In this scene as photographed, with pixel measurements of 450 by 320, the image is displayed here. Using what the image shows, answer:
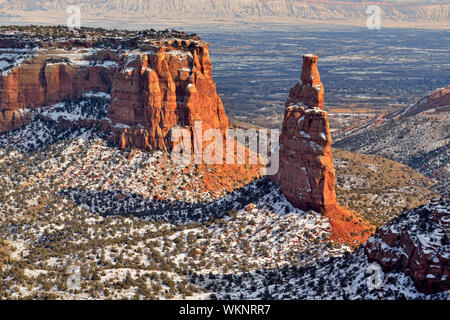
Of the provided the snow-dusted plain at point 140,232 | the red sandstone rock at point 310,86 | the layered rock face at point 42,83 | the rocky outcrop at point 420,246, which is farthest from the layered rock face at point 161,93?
the rocky outcrop at point 420,246

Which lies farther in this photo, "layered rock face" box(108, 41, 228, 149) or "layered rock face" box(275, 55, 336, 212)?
A: "layered rock face" box(108, 41, 228, 149)

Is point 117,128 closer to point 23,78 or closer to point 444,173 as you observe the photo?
point 23,78

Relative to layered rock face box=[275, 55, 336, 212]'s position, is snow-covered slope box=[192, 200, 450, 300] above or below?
below

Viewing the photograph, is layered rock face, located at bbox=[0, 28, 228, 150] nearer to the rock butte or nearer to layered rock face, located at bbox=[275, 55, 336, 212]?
layered rock face, located at bbox=[275, 55, 336, 212]

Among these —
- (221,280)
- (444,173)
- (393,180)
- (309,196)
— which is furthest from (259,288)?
(444,173)

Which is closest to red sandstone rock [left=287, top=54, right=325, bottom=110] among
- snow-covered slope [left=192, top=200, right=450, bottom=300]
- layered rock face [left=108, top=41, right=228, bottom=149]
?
snow-covered slope [left=192, top=200, right=450, bottom=300]

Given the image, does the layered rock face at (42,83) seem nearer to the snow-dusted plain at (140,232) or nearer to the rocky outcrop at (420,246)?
the snow-dusted plain at (140,232)
